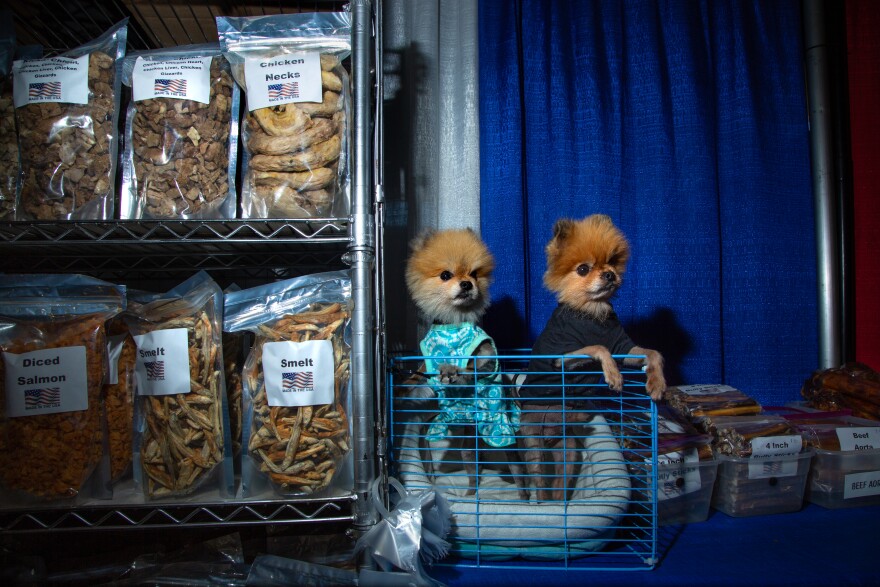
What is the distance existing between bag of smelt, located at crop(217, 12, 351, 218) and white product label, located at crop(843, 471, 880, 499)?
1170 millimetres

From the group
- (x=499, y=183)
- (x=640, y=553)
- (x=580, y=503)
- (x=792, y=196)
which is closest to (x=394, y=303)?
(x=499, y=183)

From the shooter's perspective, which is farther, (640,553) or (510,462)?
(510,462)

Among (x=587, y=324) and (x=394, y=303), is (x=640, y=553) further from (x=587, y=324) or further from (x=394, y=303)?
(x=394, y=303)

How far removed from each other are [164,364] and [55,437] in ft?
0.64

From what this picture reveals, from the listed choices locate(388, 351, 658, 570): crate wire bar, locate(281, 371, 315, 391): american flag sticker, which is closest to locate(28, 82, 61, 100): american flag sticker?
locate(281, 371, 315, 391): american flag sticker

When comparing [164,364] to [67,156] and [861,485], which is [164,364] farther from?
[861,485]

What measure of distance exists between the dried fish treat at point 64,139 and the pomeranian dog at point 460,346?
1.93 feet

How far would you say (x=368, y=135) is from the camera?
0.81 meters

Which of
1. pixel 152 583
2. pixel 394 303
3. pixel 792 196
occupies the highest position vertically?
pixel 792 196

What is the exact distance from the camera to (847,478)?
104 centimetres

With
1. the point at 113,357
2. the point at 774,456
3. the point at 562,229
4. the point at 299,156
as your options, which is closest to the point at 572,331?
the point at 562,229

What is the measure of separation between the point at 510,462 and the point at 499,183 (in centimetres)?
65

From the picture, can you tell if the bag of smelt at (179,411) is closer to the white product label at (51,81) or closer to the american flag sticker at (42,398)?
the american flag sticker at (42,398)

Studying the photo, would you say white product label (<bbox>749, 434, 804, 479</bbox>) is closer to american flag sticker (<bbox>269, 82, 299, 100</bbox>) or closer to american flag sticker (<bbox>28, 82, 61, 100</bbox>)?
american flag sticker (<bbox>269, 82, 299, 100</bbox>)
